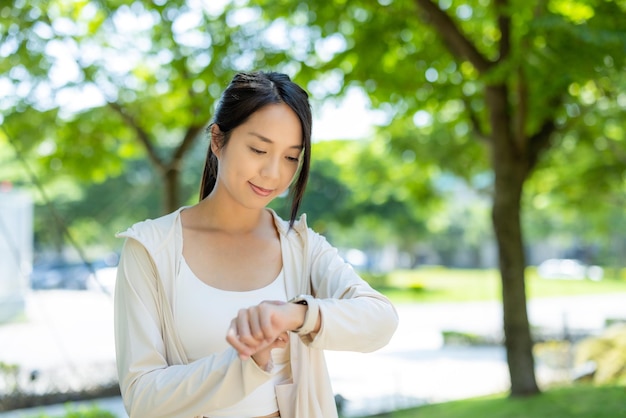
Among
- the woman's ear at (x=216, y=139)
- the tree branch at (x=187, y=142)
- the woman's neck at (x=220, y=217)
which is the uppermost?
the tree branch at (x=187, y=142)

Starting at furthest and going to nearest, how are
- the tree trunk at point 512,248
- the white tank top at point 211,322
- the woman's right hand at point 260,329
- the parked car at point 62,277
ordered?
the parked car at point 62,277, the tree trunk at point 512,248, the white tank top at point 211,322, the woman's right hand at point 260,329

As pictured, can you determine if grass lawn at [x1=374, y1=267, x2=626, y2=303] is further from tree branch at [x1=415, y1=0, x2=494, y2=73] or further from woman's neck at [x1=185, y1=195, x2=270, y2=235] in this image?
woman's neck at [x1=185, y1=195, x2=270, y2=235]

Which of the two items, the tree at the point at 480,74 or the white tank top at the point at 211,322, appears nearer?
the white tank top at the point at 211,322

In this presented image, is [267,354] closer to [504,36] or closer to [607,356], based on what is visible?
[504,36]

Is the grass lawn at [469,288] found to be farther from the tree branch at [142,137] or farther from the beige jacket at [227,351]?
the beige jacket at [227,351]

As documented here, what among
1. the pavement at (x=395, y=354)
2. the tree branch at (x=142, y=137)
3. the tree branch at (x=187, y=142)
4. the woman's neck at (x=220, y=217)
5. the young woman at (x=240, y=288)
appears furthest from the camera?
the pavement at (x=395, y=354)

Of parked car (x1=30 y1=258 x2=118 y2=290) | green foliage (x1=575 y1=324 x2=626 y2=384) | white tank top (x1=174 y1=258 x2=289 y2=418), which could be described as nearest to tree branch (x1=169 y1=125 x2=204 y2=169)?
green foliage (x1=575 y1=324 x2=626 y2=384)

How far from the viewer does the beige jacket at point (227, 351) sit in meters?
1.14

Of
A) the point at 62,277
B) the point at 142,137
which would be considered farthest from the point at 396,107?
the point at 62,277

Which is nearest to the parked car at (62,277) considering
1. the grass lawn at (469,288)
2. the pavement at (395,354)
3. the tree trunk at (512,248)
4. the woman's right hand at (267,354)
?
the pavement at (395,354)

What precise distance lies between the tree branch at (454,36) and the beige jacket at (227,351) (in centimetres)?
461

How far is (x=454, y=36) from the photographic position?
598 centimetres

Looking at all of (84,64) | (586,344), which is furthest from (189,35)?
(586,344)

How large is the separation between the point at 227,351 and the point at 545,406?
5662mm
